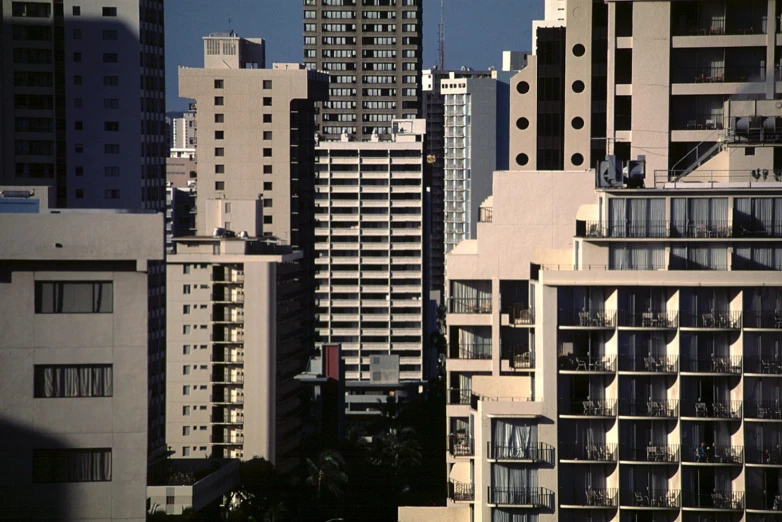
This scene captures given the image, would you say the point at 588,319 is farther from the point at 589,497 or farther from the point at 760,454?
the point at 760,454

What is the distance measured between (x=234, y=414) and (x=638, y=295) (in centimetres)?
6829

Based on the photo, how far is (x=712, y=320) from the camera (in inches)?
1938

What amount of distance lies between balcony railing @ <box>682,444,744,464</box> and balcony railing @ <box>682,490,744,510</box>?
1020mm

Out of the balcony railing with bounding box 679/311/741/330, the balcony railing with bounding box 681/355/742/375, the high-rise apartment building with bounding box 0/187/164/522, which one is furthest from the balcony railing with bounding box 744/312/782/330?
the high-rise apartment building with bounding box 0/187/164/522

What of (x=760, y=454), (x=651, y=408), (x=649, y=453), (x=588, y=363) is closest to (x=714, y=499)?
(x=760, y=454)

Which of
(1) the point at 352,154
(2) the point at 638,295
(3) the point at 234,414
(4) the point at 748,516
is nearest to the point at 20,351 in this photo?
(2) the point at 638,295

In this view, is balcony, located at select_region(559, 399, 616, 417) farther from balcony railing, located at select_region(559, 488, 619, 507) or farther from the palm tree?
the palm tree

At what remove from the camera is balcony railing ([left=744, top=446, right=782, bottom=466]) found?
4841 cm

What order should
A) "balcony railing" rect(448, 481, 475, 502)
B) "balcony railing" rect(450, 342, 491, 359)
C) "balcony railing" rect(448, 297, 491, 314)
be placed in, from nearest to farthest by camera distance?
"balcony railing" rect(448, 481, 475, 502) → "balcony railing" rect(448, 297, 491, 314) → "balcony railing" rect(450, 342, 491, 359)

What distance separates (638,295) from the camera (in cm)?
4956

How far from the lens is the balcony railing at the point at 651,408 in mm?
49031

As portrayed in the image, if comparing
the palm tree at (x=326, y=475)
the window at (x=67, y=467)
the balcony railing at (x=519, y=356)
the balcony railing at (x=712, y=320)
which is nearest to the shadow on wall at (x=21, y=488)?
the window at (x=67, y=467)

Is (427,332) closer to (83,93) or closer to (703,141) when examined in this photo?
(83,93)

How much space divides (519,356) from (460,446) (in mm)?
4595
